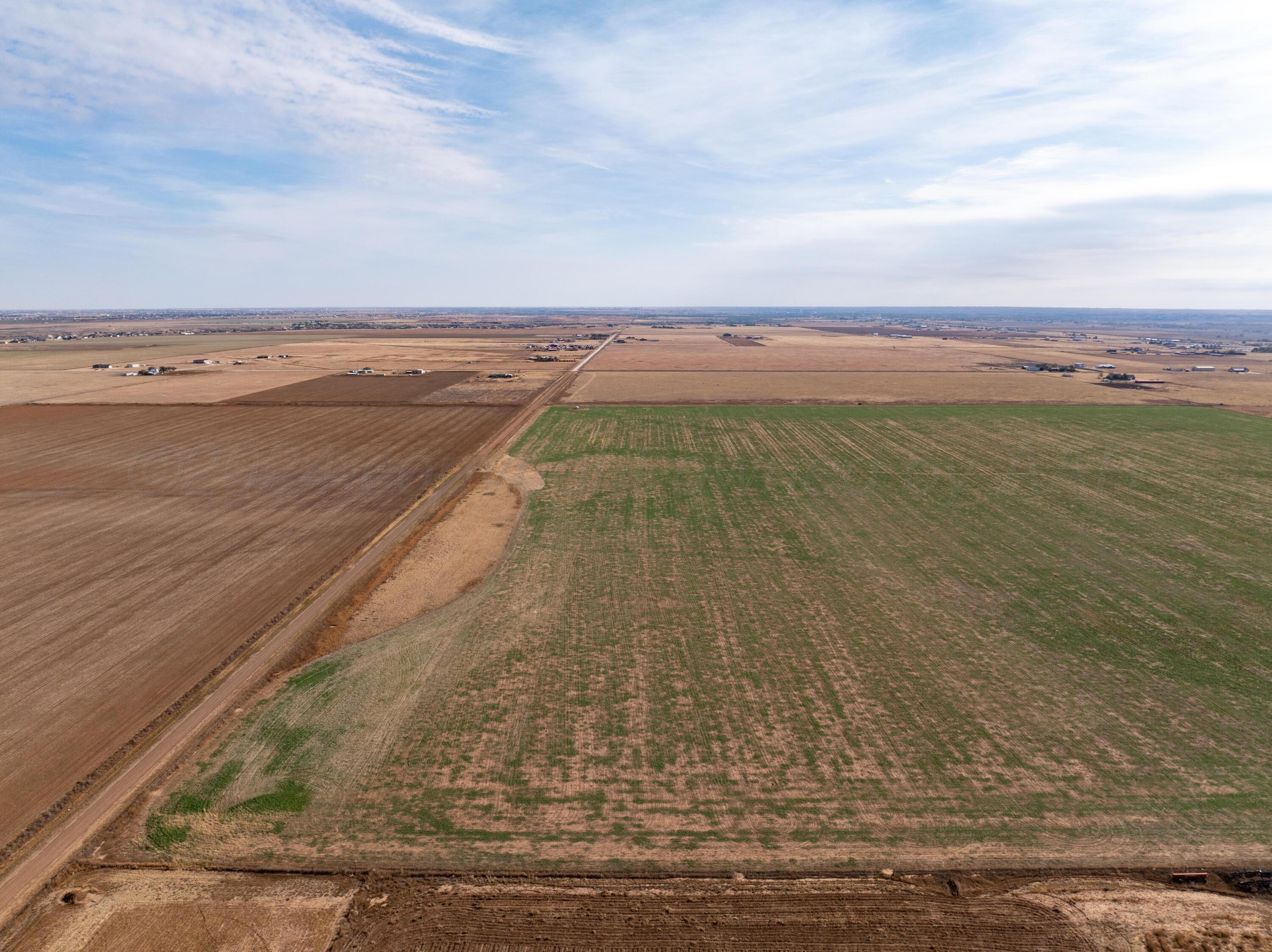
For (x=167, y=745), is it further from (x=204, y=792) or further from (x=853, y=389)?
(x=853, y=389)

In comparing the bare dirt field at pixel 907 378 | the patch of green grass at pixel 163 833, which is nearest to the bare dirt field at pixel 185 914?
the patch of green grass at pixel 163 833

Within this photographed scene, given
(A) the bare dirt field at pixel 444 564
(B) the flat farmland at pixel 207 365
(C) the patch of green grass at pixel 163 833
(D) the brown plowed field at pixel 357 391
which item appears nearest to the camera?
(C) the patch of green grass at pixel 163 833

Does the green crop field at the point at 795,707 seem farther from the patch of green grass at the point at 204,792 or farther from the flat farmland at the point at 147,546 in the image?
the flat farmland at the point at 147,546

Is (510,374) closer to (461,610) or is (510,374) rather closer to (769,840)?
(461,610)

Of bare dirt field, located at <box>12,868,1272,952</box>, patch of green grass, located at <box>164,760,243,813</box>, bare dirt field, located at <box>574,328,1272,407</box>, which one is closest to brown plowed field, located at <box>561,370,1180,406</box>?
bare dirt field, located at <box>574,328,1272,407</box>

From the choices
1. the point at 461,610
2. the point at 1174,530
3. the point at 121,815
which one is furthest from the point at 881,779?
the point at 1174,530

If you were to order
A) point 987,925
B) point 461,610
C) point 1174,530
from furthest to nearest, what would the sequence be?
point 1174,530
point 461,610
point 987,925

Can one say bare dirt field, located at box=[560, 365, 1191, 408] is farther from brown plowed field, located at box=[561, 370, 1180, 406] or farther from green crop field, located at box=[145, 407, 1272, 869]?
green crop field, located at box=[145, 407, 1272, 869]
